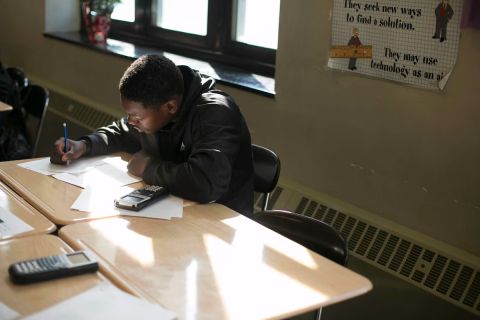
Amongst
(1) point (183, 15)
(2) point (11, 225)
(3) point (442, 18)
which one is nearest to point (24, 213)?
(2) point (11, 225)

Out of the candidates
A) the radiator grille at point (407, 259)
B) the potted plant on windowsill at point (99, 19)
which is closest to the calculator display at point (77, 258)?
the radiator grille at point (407, 259)

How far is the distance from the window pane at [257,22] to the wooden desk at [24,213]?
174 centimetres

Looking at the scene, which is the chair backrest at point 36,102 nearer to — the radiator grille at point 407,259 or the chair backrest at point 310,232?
the radiator grille at point 407,259

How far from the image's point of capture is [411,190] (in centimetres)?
259

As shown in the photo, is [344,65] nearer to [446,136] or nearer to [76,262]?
[446,136]

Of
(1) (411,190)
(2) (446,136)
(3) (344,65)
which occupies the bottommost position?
(1) (411,190)

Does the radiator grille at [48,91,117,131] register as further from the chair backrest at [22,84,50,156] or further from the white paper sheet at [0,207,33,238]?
the white paper sheet at [0,207,33,238]

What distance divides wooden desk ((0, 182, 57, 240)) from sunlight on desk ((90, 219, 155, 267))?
13cm

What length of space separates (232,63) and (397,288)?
1701 millimetres

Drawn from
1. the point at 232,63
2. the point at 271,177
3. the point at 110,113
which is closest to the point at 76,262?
the point at 271,177

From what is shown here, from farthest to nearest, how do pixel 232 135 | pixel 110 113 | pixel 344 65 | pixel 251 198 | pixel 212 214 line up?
pixel 110 113, pixel 344 65, pixel 251 198, pixel 232 135, pixel 212 214

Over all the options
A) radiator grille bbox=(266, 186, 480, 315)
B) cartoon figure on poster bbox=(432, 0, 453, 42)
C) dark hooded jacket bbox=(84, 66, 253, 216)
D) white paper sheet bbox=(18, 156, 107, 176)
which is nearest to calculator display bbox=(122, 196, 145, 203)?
dark hooded jacket bbox=(84, 66, 253, 216)

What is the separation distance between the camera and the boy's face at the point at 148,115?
7.17 ft

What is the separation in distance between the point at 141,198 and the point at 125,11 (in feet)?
9.69
